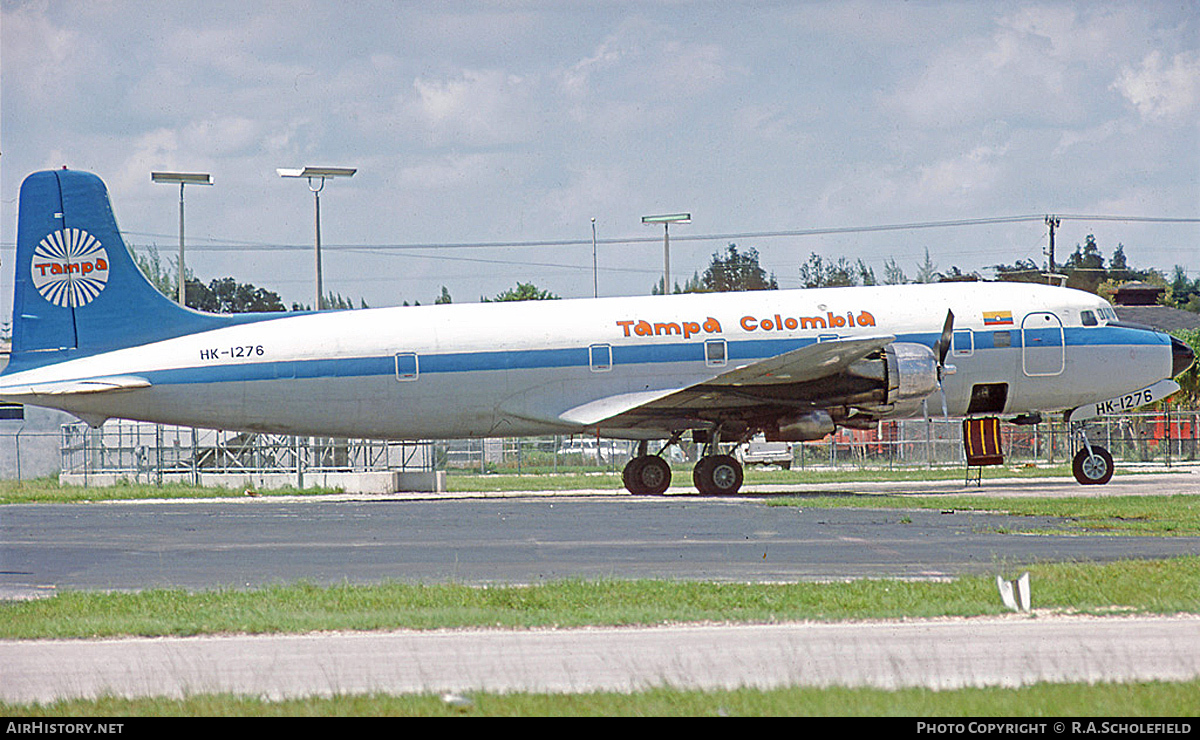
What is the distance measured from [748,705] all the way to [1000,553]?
30.4 ft

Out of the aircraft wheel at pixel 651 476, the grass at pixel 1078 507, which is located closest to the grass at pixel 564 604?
the grass at pixel 1078 507

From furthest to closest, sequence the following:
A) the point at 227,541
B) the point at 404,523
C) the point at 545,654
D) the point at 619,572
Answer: the point at 404,523, the point at 227,541, the point at 619,572, the point at 545,654

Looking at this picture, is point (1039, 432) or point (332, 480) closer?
point (332, 480)

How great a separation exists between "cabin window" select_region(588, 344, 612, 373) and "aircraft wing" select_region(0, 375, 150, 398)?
9.90 meters

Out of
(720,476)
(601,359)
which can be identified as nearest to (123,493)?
(601,359)

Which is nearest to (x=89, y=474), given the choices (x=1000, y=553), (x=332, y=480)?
(x=332, y=480)

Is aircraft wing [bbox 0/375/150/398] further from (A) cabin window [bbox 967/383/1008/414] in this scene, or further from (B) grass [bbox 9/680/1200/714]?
(B) grass [bbox 9/680/1200/714]

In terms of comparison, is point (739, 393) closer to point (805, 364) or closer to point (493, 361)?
point (805, 364)

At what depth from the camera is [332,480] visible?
37.3 metres

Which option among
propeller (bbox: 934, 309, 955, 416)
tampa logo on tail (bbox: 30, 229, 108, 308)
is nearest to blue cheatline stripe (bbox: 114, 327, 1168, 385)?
propeller (bbox: 934, 309, 955, 416)

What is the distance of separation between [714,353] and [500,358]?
491cm

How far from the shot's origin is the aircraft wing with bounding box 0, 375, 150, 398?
27516 mm

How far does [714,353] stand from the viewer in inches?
1142

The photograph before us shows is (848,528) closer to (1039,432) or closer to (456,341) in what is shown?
(456,341)
